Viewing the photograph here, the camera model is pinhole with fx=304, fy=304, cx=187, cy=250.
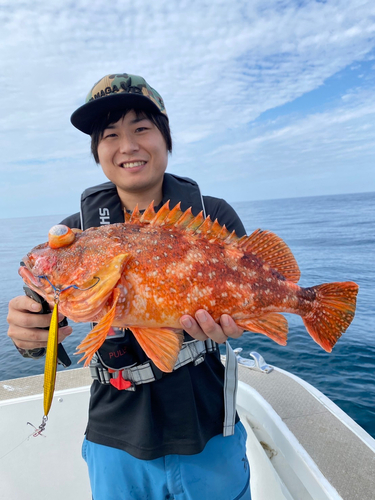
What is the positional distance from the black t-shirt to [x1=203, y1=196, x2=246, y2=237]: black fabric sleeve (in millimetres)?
1423

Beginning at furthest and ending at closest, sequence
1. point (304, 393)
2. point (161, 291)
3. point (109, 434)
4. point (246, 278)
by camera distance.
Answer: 1. point (304, 393)
2. point (109, 434)
3. point (246, 278)
4. point (161, 291)

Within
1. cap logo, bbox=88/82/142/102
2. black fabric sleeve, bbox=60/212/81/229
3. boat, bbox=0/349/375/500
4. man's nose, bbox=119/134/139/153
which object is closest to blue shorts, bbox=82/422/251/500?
boat, bbox=0/349/375/500

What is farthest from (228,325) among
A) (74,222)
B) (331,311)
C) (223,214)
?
(74,222)

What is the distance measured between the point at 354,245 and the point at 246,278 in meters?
25.2

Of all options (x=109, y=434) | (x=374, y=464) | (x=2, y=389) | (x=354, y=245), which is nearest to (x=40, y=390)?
(x=2, y=389)

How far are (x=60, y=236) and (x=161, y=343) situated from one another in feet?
3.41

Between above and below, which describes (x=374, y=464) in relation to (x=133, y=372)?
below

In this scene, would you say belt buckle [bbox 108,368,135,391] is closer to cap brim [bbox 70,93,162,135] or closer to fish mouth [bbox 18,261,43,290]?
fish mouth [bbox 18,261,43,290]

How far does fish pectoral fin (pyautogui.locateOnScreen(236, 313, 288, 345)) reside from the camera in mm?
2416

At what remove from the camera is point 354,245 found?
24.1 m

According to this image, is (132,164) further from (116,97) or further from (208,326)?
(208,326)

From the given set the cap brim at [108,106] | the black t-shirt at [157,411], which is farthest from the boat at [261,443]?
the cap brim at [108,106]

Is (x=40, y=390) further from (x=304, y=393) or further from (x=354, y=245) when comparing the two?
(x=354, y=245)

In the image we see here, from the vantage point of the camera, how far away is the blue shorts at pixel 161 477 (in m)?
2.49
